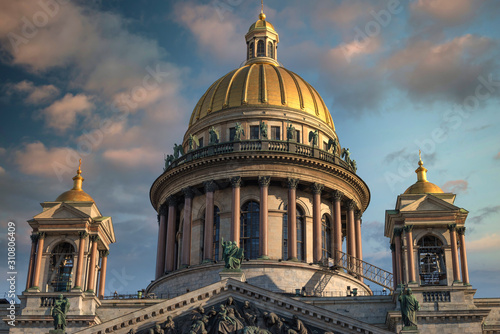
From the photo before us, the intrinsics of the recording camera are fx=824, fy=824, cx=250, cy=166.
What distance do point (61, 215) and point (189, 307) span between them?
41.8 ft

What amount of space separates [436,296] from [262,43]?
1266 inches

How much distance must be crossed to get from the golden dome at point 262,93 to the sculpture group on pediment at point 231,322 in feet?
77.8

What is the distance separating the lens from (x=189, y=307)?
4372cm

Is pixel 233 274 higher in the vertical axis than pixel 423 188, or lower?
lower

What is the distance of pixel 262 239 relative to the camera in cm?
5712

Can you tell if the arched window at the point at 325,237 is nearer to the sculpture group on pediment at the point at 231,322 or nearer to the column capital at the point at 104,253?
the column capital at the point at 104,253

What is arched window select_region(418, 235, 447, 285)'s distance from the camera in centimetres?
5016

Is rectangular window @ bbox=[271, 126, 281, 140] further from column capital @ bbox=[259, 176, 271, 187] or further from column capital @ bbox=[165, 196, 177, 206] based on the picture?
column capital @ bbox=[165, 196, 177, 206]

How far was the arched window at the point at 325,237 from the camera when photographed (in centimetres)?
6024

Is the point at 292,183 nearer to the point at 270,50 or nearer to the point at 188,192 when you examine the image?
the point at 188,192

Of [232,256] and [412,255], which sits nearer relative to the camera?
[232,256]

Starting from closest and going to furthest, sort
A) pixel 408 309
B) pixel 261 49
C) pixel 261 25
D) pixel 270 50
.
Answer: pixel 408 309, pixel 261 49, pixel 270 50, pixel 261 25

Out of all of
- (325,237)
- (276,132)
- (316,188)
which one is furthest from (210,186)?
(325,237)

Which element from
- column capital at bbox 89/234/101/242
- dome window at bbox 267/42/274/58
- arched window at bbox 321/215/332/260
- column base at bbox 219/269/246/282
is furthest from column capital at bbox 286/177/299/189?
Answer: dome window at bbox 267/42/274/58
